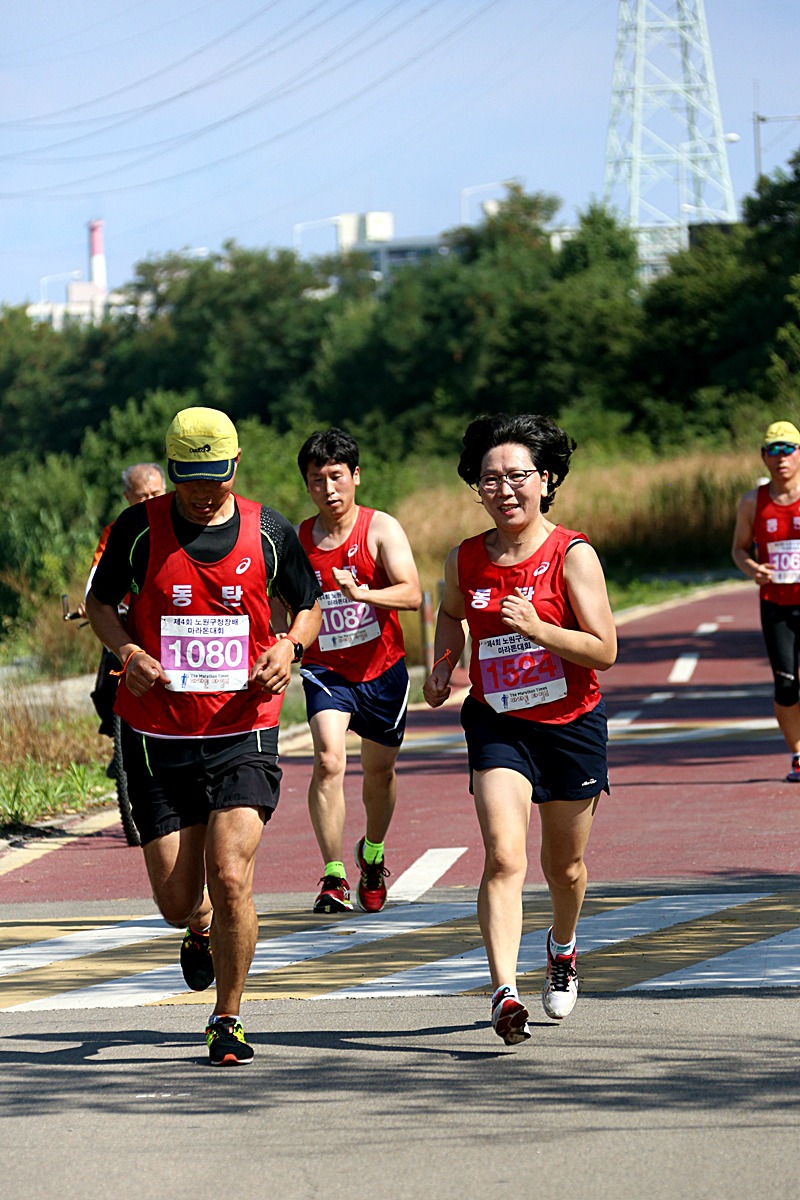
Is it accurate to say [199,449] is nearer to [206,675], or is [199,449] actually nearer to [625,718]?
[206,675]

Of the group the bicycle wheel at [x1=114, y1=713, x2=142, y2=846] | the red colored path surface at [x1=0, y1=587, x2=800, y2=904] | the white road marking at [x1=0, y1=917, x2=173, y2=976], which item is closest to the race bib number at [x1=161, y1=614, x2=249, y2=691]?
the white road marking at [x1=0, y1=917, x2=173, y2=976]

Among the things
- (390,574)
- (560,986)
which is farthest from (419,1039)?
(390,574)

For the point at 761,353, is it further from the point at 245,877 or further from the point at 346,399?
the point at 245,877

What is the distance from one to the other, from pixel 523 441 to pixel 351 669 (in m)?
2.87

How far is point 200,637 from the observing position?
6.28 meters

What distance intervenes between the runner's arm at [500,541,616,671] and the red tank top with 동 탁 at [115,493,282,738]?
→ 2.77 feet

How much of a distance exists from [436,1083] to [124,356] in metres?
103

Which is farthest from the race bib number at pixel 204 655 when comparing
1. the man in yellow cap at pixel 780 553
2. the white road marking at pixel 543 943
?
the man in yellow cap at pixel 780 553

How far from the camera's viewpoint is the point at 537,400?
83.1 meters

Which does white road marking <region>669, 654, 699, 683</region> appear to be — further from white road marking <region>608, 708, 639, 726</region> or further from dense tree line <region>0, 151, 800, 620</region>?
dense tree line <region>0, 151, 800, 620</region>

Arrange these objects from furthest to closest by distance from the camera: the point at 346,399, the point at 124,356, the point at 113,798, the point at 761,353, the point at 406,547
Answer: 1. the point at 124,356
2. the point at 346,399
3. the point at 761,353
4. the point at 113,798
5. the point at 406,547

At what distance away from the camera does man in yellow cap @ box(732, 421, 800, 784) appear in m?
12.2

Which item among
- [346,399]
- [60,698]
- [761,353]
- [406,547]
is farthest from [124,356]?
[406,547]

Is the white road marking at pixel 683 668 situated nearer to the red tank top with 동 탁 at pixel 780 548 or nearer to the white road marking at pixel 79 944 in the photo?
the red tank top with 동 탁 at pixel 780 548
